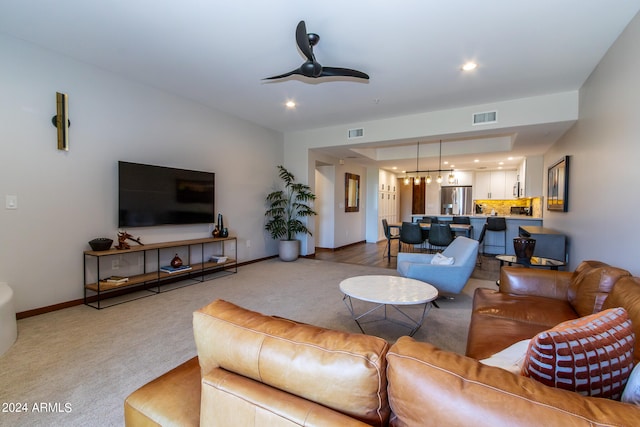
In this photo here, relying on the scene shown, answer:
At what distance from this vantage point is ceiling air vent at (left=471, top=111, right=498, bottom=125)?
14.3ft

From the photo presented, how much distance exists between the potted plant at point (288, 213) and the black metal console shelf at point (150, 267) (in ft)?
3.28

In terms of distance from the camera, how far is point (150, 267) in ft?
13.2

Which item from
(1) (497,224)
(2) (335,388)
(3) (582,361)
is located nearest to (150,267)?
(2) (335,388)

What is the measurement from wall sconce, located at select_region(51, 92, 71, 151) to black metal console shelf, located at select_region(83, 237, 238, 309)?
124 centimetres

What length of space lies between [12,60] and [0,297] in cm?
228

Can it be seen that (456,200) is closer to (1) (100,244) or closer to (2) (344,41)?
(2) (344,41)

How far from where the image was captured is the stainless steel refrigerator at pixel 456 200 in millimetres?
9391

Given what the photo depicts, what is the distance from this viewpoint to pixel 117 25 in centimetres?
259

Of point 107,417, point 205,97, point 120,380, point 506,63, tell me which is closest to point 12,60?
point 205,97

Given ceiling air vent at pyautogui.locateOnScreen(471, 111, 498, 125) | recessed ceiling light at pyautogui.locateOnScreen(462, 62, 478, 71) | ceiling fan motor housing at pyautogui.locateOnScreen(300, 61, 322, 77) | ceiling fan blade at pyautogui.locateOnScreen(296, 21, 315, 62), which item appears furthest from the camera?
ceiling air vent at pyautogui.locateOnScreen(471, 111, 498, 125)

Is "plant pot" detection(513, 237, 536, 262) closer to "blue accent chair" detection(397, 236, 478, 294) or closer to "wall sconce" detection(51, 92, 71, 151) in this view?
"blue accent chair" detection(397, 236, 478, 294)

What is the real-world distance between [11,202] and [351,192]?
6.65 meters

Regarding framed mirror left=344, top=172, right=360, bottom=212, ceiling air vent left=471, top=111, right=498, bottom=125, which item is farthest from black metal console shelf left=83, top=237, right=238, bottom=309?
ceiling air vent left=471, top=111, right=498, bottom=125

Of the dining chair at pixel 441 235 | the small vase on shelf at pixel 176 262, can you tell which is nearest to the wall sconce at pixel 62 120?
the small vase on shelf at pixel 176 262
